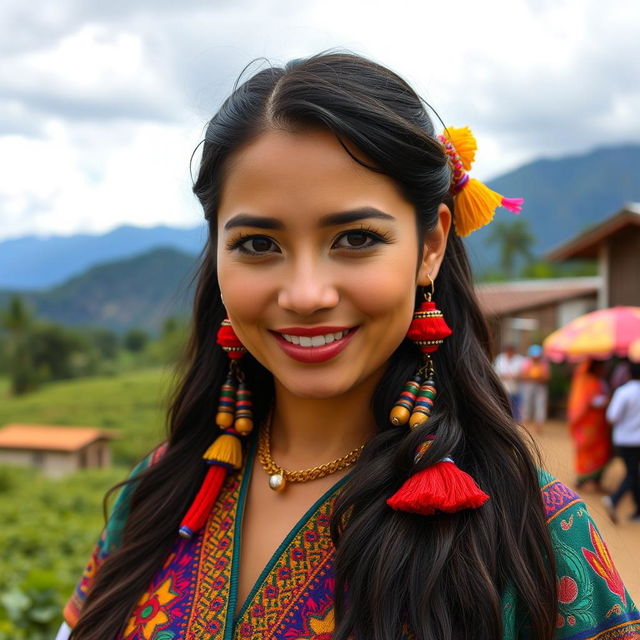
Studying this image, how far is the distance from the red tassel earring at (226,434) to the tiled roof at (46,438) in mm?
11295

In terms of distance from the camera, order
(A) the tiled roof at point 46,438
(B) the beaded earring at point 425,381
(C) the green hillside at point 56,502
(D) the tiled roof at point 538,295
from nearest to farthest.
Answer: (B) the beaded earring at point 425,381
(C) the green hillside at point 56,502
(A) the tiled roof at point 46,438
(D) the tiled roof at point 538,295

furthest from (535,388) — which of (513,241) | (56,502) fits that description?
(513,241)

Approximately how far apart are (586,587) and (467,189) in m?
0.78

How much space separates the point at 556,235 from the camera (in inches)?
5625

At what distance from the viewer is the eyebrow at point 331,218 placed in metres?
1.23

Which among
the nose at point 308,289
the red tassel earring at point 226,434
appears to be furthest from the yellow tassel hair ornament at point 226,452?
the nose at point 308,289

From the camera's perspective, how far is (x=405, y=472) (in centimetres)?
134

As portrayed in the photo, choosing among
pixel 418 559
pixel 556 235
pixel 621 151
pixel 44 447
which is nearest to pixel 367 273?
pixel 418 559

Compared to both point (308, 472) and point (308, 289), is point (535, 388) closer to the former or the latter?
point (308, 472)

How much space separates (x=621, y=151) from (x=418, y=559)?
20351cm

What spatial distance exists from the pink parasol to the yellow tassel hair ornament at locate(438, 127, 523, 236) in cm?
557

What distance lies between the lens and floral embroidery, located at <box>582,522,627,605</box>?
126 cm

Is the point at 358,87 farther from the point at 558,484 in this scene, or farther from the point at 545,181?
the point at 545,181

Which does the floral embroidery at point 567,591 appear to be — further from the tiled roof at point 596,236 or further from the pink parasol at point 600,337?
the tiled roof at point 596,236
